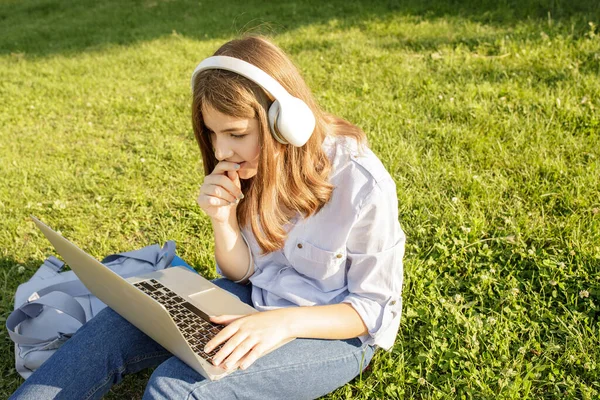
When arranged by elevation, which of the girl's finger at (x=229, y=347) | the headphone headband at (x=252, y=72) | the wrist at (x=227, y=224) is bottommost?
the girl's finger at (x=229, y=347)

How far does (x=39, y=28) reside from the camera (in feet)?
32.7

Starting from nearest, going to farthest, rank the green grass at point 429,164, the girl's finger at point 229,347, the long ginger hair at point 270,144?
the girl's finger at point 229,347, the long ginger hair at point 270,144, the green grass at point 429,164

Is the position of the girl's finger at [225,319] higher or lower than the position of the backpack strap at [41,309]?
higher

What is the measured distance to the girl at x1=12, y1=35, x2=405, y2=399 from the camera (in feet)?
6.50

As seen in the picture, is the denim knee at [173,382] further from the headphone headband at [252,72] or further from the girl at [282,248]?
the headphone headband at [252,72]

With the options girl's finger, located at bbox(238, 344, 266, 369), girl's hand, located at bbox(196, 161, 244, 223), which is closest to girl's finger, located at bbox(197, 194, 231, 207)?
girl's hand, located at bbox(196, 161, 244, 223)

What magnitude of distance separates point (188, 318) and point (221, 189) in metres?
0.52

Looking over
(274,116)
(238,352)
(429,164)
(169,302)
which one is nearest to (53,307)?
(169,302)

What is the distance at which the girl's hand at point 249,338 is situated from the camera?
6.28ft

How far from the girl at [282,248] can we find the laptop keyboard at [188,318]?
0.06 m

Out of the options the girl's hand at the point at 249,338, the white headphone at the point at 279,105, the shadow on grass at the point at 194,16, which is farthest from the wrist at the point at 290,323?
the shadow on grass at the point at 194,16

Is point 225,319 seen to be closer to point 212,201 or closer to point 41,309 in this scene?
point 212,201

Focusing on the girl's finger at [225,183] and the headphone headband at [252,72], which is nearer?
the headphone headband at [252,72]

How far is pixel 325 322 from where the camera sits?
2.09m
